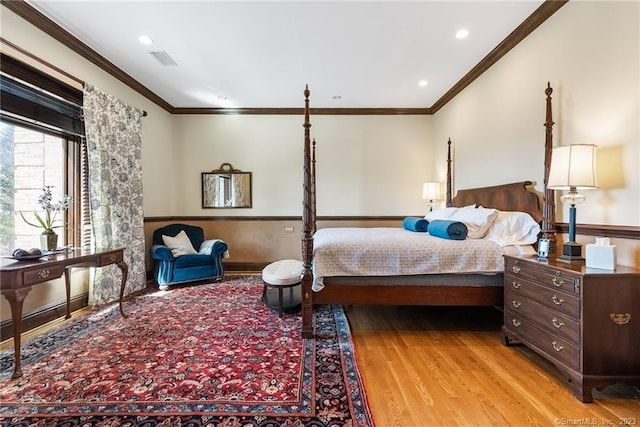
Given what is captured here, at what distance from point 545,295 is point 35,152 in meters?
4.56

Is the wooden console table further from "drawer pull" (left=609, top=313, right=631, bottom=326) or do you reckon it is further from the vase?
"drawer pull" (left=609, top=313, right=631, bottom=326)

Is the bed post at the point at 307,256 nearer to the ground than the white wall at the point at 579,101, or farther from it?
nearer to the ground

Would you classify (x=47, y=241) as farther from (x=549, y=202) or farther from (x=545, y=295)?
(x=549, y=202)

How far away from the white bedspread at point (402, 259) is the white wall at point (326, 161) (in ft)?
8.77

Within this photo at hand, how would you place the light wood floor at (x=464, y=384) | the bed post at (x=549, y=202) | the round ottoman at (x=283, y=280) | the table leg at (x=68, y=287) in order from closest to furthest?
the light wood floor at (x=464, y=384), the bed post at (x=549, y=202), the table leg at (x=68, y=287), the round ottoman at (x=283, y=280)

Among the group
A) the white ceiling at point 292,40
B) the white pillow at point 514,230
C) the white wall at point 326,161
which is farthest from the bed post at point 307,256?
the white wall at point 326,161

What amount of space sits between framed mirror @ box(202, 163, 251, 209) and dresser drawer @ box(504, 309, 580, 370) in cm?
421

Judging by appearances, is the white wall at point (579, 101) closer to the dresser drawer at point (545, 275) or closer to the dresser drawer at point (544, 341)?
the dresser drawer at point (545, 275)

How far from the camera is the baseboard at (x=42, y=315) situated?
2395 mm

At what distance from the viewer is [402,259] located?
2.52m

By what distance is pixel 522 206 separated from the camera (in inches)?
110

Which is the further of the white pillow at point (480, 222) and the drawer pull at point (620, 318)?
the white pillow at point (480, 222)

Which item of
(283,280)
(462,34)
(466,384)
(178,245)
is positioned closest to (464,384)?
(466,384)

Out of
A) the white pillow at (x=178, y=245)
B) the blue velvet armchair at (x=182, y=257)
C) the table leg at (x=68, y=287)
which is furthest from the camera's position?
the white pillow at (x=178, y=245)
